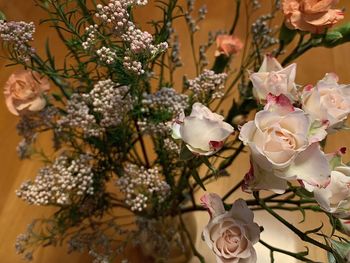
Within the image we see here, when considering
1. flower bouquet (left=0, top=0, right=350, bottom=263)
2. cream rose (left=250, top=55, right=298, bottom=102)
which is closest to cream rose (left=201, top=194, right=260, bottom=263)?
flower bouquet (left=0, top=0, right=350, bottom=263)

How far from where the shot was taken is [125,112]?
541mm

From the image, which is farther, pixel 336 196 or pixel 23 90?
pixel 23 90

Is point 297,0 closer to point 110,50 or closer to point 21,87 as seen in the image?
point 110,50

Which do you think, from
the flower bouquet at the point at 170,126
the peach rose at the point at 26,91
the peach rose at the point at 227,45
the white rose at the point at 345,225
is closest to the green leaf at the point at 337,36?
the flower bouquet at the point at 170,126

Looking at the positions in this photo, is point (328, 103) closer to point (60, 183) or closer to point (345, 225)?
point (345, 225)

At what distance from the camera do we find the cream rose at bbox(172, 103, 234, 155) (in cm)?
41

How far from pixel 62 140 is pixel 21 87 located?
0.09 m

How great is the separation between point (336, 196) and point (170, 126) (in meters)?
0.18

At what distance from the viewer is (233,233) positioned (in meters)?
0.44

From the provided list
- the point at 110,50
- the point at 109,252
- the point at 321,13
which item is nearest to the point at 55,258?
the point at 109,252

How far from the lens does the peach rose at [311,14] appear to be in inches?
19.4

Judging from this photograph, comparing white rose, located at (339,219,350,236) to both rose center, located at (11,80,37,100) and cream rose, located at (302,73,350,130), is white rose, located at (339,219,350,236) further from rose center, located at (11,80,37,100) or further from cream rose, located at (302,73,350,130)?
rose center, located at (11,80,37,100)

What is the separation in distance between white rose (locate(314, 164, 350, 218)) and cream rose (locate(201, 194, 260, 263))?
0.24 ft

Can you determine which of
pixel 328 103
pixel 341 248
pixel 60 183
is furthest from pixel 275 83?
pixel 60 183
